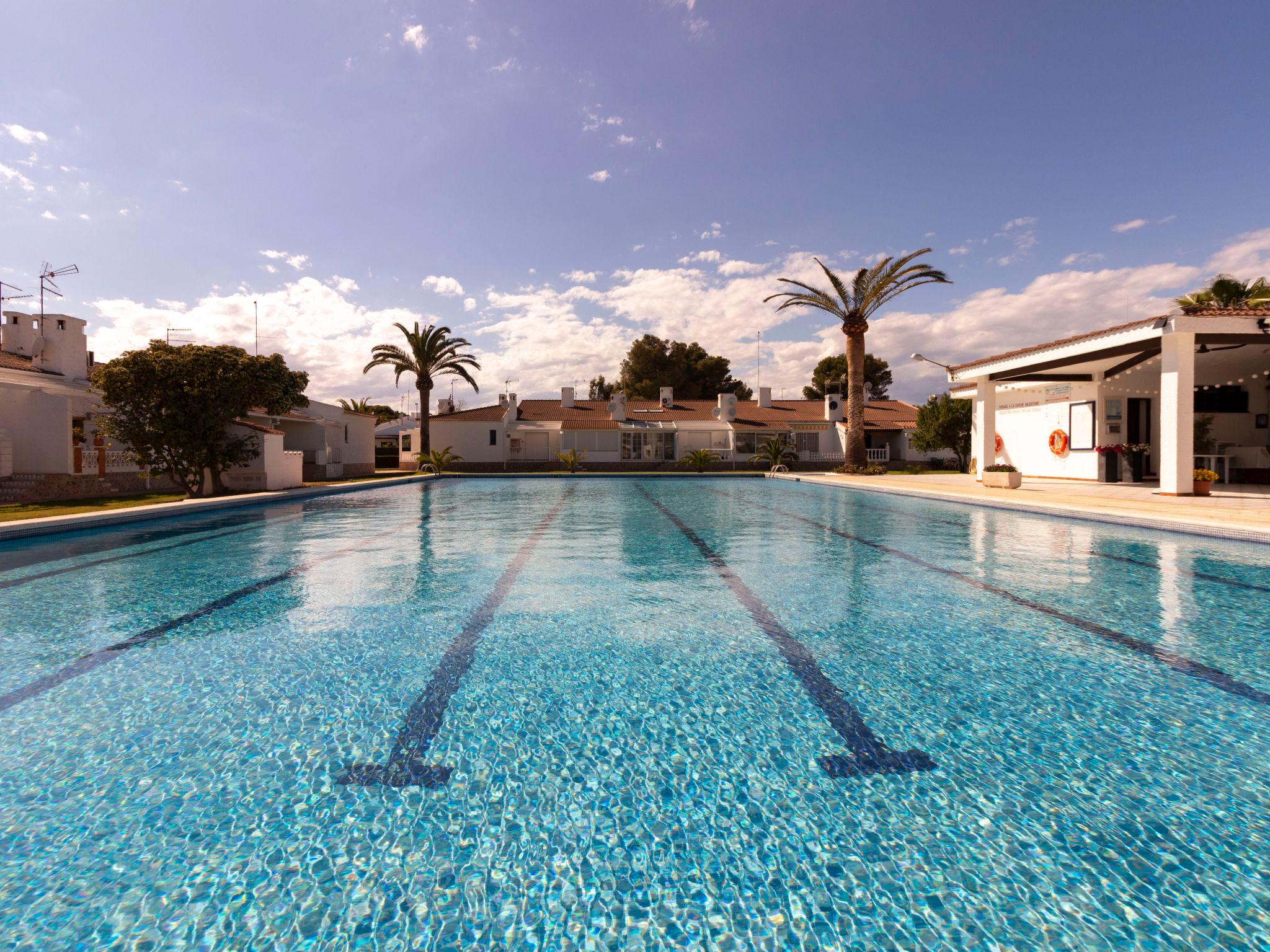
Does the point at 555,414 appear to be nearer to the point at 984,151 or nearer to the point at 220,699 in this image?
the point at 984,151

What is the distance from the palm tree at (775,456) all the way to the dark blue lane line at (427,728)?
2833 cm

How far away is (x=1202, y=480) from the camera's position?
14.0 m

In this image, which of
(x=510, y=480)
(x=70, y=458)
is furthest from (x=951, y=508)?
(x=70, y=458)

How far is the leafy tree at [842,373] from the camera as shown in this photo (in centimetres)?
5981

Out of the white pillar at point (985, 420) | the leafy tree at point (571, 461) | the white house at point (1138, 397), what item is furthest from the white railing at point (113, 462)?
the white pillar at point (985, 420)

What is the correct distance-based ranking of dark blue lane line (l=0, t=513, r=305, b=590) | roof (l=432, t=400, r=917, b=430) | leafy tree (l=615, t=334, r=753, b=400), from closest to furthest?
dark blue lane line (l=0, t=513, r=305, b=590)
roof (l=432, t=400, r=917, b=430)
leafy tree (l=615, t=334, r=753, b=400)

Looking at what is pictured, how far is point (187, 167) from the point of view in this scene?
54.7ft

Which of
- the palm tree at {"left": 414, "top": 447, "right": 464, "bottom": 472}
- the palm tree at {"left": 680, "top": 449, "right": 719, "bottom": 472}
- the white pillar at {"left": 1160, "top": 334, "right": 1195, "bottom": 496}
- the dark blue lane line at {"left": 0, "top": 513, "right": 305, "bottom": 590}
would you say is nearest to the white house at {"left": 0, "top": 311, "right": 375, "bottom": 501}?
the dark blue lane line at {"left": 0, "top": 513, "right": 305, "bottom": 590}

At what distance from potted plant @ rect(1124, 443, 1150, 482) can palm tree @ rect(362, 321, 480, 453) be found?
29.5 meters

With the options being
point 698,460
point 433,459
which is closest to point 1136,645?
point 698,460

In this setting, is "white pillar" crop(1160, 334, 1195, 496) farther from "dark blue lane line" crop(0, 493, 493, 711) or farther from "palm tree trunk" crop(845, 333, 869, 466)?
"dark blue lane line" crop(0, 493, 493, 711)

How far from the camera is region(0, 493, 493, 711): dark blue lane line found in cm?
405

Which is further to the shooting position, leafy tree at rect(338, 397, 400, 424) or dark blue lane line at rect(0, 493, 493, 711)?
leafy tree at rect(338, 397, 400, 424)

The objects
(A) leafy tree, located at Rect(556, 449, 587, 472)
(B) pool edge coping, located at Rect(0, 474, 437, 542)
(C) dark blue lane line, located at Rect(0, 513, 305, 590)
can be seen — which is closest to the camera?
(C) dark blue lane line, located at Rect(0, 513, 305, 590)
